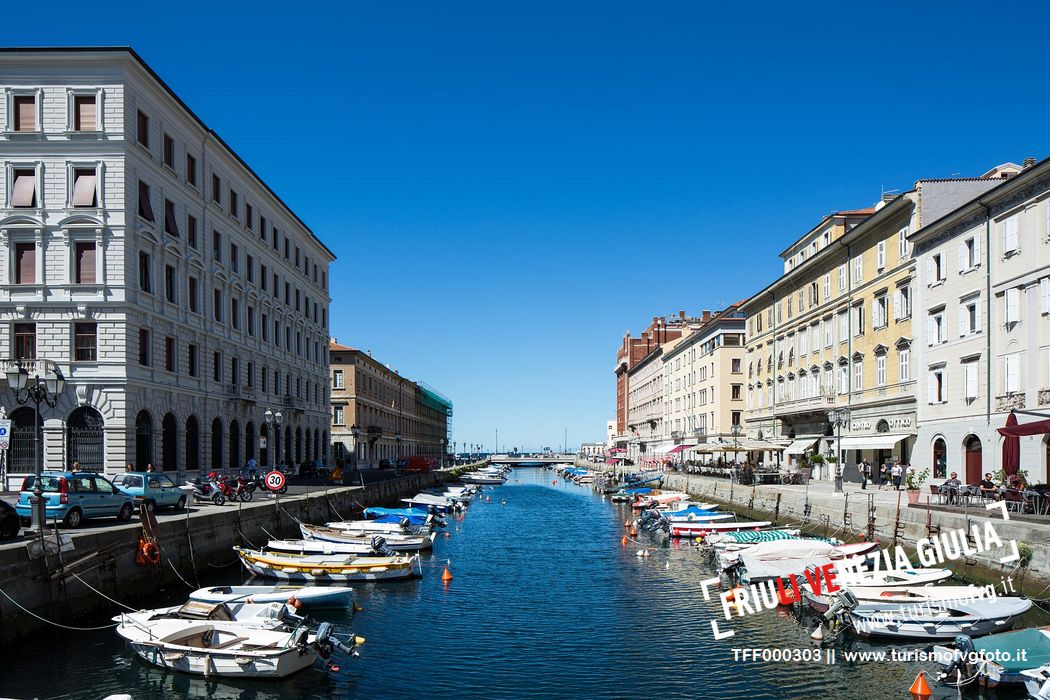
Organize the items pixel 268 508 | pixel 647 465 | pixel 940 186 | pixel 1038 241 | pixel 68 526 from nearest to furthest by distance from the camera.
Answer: pixel 68 526 → pixel 1038 241 → pixel 268 508 → pixel 940 186 → pixel 647 465

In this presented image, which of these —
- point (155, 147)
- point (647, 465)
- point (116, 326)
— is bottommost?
point (647, 465)

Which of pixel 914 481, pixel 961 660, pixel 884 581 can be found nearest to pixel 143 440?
pixel 884 581

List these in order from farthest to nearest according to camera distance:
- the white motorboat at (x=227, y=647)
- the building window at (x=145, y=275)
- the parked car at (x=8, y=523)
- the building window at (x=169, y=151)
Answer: the building window at (x=169, y=151), the building window at (x=145, y=275), the parked car at (x=8, y=523), the white motorboat at (x=227, y=647)

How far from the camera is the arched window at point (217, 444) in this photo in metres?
51.7

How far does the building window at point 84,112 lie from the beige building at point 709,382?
53770mm

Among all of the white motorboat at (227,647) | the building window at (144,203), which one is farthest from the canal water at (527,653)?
the building window at (144,203)

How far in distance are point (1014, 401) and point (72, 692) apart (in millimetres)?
34999

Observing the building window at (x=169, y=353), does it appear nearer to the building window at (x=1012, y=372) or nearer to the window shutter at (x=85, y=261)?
the window shutter at (x=85, y=261)

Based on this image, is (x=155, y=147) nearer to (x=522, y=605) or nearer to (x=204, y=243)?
(x=204, y=243)

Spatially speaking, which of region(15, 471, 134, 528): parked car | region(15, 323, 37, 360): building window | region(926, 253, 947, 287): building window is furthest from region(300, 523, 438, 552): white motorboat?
region(926, 253, 947, 287): building window

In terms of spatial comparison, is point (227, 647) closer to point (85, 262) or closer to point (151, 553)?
point (151, 553)

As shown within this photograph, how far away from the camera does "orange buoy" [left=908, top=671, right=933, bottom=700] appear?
17.1 meters

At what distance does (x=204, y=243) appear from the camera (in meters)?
50.7

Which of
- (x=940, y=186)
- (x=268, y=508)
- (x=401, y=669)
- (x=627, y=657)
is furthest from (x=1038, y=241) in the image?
(x=268, y=508)
